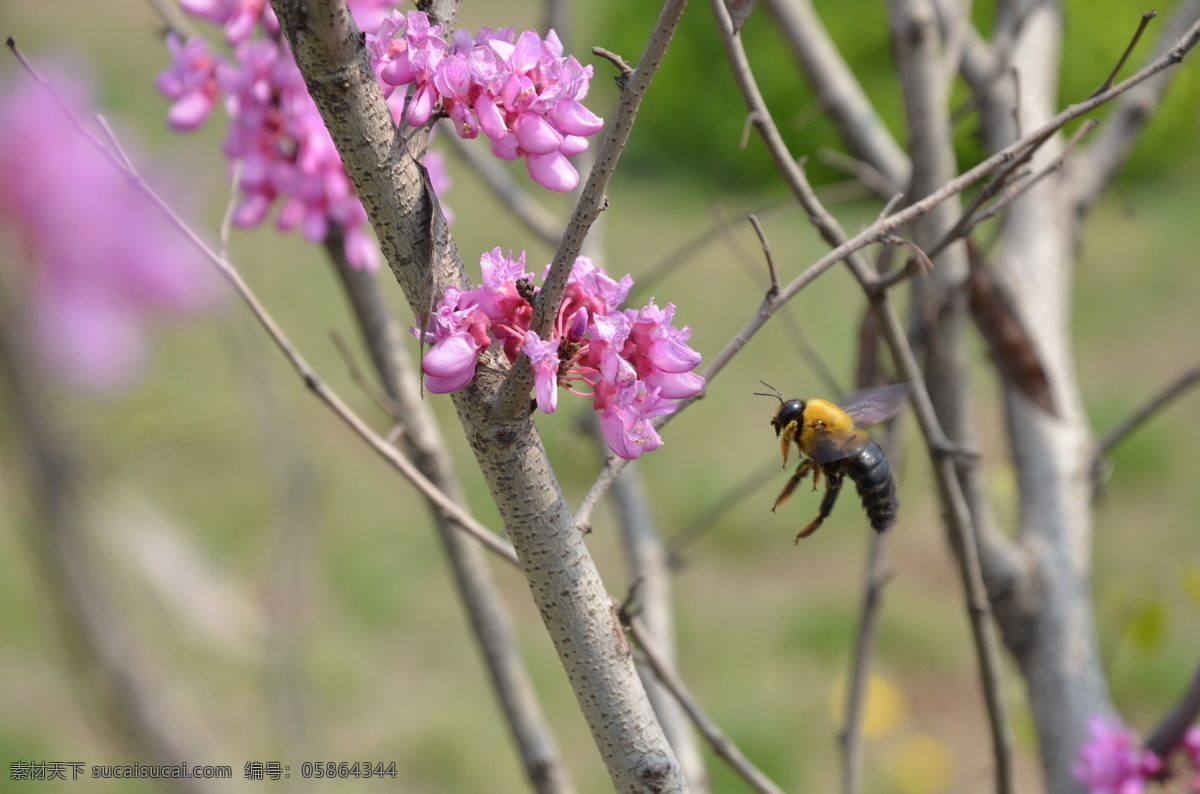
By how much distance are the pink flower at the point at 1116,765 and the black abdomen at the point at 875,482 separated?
415 millimetres

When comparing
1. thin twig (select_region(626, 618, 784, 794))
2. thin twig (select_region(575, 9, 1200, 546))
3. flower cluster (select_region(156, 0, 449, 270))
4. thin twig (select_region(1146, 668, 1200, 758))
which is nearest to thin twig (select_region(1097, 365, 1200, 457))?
thin twig (select_region(1146, 668, 1200, 758))

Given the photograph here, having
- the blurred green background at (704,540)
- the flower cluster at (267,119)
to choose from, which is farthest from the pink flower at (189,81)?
the blurred green background at (704,540)

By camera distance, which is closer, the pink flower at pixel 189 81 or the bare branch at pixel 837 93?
the pink flower at pixel 189 81

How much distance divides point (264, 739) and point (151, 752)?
3.00 metres

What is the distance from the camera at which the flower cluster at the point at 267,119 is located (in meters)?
1.30

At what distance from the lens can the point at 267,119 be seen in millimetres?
1336

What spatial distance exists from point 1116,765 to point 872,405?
58 cm

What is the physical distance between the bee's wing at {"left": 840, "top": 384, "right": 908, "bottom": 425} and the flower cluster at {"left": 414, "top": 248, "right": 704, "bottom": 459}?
0.61m

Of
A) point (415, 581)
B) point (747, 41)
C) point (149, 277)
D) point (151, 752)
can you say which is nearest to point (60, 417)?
point (151, 752)

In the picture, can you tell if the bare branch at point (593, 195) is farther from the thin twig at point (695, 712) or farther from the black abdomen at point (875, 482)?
the black abdomen at point (875, 482)

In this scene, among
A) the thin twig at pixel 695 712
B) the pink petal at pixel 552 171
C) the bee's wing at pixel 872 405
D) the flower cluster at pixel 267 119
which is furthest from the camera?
the bee's wing at pixel 872 405

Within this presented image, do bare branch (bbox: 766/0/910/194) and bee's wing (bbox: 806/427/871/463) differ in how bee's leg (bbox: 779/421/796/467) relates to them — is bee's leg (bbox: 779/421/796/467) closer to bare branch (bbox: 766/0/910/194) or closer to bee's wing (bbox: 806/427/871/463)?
bee's wing (bbox: 806/427/871/463)

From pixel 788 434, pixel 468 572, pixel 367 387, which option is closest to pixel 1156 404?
pixel 788 434

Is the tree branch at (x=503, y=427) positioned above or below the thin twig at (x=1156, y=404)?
below
